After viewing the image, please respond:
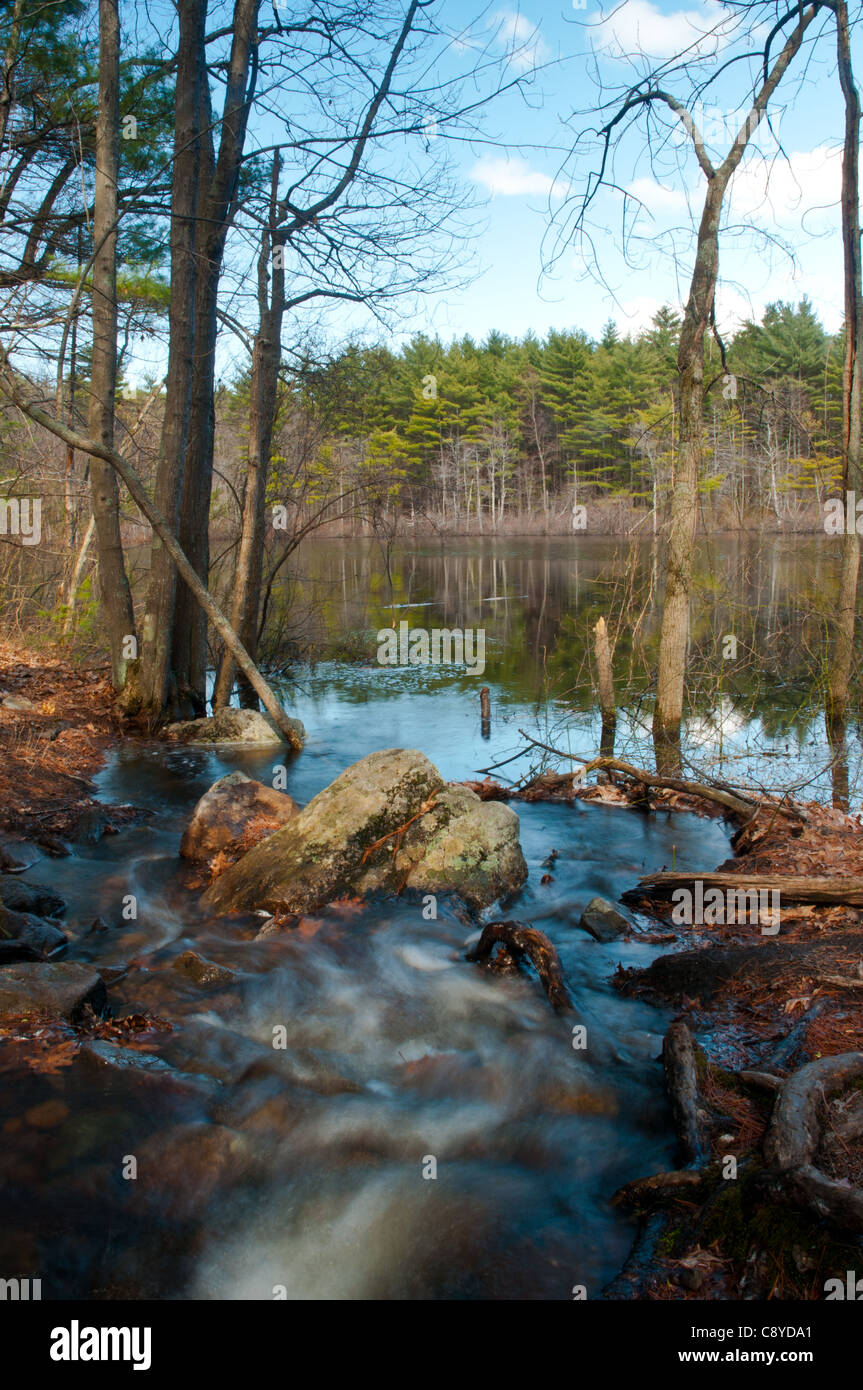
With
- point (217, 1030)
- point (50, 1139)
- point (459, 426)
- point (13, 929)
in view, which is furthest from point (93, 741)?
point (459, 426)

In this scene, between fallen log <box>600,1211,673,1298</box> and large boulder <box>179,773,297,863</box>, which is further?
large boulder <box>179,773,297,863</box>

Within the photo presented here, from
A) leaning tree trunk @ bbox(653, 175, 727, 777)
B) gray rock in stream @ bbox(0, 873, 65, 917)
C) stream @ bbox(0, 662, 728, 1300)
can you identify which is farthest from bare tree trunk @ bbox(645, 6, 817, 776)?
gray rock in stream @ bbox(0, 873, 65, 917)

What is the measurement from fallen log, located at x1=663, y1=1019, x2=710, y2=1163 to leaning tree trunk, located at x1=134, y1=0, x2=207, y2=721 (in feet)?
31.0

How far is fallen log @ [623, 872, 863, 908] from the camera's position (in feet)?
19.1

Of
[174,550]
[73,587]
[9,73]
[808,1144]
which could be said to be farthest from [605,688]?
[73,587]

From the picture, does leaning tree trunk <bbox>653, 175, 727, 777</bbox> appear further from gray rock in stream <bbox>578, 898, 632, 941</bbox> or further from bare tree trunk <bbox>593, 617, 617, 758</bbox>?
gray rock in stream <bbox>578, 898, 632, 941</bbox>

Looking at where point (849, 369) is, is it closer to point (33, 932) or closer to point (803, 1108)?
point (803, 1108)

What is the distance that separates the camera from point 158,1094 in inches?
167

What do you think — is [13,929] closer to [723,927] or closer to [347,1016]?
[347,1016]

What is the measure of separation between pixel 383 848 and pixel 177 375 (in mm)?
8097

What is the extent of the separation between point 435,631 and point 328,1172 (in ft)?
64.5

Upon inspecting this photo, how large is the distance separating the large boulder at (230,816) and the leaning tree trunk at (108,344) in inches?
204

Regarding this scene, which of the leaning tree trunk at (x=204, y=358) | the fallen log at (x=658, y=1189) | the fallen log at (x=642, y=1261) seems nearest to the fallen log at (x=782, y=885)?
the fallen log at (x=658, y=1189)

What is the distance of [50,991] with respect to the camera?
4.68 metres
